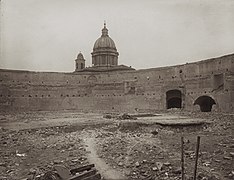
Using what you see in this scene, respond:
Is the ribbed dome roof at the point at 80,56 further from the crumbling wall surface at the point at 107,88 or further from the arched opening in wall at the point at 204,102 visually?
the arched opening in wall at the point at 204,102

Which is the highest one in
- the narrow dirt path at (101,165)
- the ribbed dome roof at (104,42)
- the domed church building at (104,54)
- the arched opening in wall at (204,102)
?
the ribbed dome roof at (104,42)

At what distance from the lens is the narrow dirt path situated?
5.78 m

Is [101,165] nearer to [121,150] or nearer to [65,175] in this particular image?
[65,175]

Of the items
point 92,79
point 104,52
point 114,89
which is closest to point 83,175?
point 114,89

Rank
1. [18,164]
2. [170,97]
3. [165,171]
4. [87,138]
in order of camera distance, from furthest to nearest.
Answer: [170,97]
[87,138]
[18,164]
[165,171]

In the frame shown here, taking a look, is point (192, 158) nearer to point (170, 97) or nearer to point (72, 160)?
point (72, 160)

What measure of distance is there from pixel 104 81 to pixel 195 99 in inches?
470

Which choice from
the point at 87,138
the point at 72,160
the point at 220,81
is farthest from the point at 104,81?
the point at 72,160

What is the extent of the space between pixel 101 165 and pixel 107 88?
78.9 feet

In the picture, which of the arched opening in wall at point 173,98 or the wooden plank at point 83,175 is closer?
the wooden plank at point 83,175

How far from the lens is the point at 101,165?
659 centimetres

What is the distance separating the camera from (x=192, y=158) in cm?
700

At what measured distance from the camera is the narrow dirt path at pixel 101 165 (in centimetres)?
578

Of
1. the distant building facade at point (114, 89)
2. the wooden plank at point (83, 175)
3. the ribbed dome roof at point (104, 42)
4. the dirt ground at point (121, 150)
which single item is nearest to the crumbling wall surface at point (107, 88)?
the distant building facade at point (114, 89)
